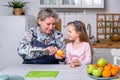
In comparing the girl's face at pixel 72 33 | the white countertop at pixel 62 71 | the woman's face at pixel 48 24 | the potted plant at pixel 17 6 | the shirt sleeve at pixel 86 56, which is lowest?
the white countertop at pixel 62 71

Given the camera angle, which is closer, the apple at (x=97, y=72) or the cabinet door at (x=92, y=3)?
the apple at (x=97, y=72)

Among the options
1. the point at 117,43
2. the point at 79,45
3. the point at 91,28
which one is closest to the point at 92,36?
the point at 91,28

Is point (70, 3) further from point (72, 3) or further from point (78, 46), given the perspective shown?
point (78, 46)

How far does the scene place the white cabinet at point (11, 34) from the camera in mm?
3738

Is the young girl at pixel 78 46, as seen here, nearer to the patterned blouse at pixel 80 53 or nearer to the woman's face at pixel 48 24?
the patterned blouse at pixel 80 53

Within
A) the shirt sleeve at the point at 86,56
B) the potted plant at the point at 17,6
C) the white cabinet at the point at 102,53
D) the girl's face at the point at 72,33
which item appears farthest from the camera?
the potted plant at the point at 17,6

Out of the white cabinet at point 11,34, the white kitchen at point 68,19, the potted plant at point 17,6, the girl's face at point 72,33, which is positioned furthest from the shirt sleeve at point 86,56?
the potted plant at point 17,6

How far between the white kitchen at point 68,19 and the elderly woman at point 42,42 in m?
0.97

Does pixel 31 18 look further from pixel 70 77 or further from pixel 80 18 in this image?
pixel 70 77

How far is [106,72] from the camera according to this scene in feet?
5.71

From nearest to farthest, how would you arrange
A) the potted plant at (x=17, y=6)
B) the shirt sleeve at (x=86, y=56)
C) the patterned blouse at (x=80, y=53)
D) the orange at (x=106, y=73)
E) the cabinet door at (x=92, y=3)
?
the orange at (x=106, y=73) → the shirt sleeve at (x=86, y=56) → the patterned blouse at (x=80, y=53) → the cabinet door at (x=92, y=3) → the potted plant at (x=17, y=6)

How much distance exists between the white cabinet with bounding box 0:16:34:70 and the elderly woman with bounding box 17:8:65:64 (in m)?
1.11

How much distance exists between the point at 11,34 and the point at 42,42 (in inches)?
49.4

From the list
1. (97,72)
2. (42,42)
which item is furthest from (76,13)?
(97,72)
